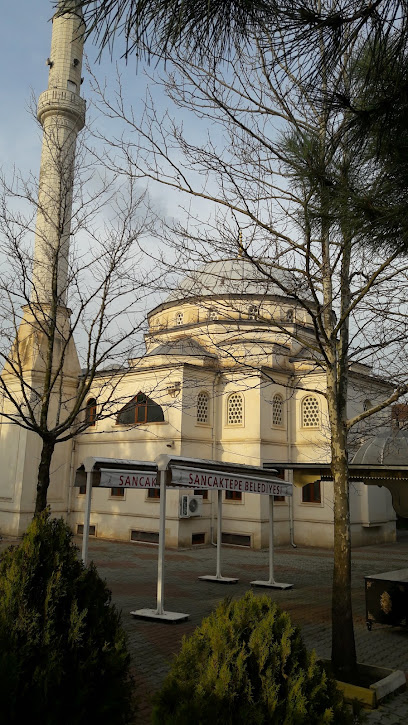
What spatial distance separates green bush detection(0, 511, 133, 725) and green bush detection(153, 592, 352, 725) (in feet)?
1.64

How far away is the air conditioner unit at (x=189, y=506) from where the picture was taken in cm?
2148

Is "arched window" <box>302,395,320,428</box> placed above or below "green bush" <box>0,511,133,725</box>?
above

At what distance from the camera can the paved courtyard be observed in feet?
25.8

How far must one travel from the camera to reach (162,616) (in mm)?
10164

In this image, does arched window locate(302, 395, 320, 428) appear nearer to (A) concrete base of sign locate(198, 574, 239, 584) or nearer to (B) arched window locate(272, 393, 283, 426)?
(B) arched window locate(272, 393, 283, 426)

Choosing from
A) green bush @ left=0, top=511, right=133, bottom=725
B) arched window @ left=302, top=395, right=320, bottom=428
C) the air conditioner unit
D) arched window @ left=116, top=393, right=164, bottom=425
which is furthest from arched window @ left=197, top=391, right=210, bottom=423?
green bush @ left=0, top=511, right=133, bottom=725

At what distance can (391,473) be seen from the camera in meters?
11.5

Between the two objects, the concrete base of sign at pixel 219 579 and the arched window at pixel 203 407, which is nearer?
the concrete base of sign at pixel 219 579

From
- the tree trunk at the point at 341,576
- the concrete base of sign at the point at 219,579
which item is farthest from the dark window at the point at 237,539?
the tree trunk at the point at 341,576

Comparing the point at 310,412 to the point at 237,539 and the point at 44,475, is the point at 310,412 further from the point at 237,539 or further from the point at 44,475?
the point at 44,475

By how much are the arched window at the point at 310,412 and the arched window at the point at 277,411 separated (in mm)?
998

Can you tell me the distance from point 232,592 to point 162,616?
11.3ft

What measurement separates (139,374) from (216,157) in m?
17.8

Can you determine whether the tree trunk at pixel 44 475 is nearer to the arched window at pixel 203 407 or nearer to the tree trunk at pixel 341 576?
the tree trunk at pixel 341 576
